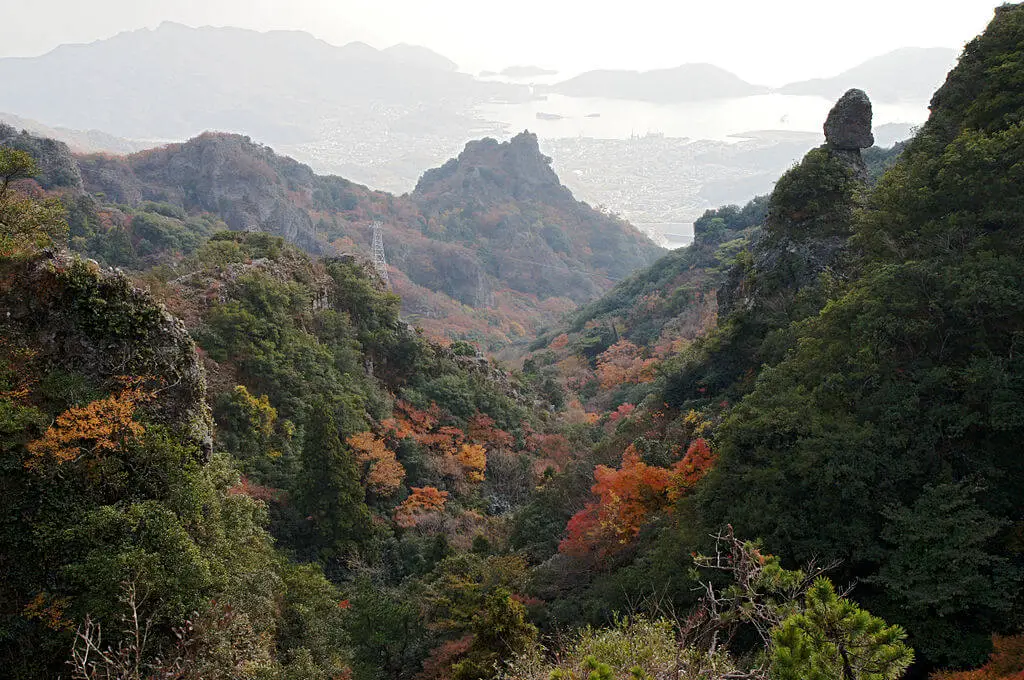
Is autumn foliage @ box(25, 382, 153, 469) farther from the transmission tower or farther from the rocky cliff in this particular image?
the transmission tower

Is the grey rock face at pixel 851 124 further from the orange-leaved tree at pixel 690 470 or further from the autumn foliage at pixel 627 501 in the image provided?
the orange-leaved tree at pixel 690 470

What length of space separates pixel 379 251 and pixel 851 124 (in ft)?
280

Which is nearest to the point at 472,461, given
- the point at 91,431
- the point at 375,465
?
the point at 375,465

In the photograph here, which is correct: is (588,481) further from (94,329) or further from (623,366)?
(623,366)

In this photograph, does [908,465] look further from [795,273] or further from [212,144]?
[212,144]

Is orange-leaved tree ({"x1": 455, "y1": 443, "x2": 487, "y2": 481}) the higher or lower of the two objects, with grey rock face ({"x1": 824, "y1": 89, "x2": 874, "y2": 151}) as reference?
lower

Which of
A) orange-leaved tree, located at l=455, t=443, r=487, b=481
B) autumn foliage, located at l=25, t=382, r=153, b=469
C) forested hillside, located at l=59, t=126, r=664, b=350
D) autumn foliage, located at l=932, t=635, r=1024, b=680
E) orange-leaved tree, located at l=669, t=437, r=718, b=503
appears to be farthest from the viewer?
forested hillside, located at l=59, t=126, r=664, b=350

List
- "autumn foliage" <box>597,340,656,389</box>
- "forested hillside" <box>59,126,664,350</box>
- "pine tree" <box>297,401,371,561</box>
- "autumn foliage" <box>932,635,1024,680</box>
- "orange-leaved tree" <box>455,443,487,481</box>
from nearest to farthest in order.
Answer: "autumn foliage" <box>932,635,1024,680</box> → "pine tree" <box>297,401,371,561</box> → "orange-leaved tree" <box>455,443,487,481</box> → "autumn foliage" <box>597,340,656,389</box> → "forested hillside" <box>59,126,664,350</box>

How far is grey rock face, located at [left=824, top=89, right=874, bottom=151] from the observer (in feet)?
92.4

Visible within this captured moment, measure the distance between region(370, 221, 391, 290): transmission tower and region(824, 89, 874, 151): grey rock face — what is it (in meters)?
71.6

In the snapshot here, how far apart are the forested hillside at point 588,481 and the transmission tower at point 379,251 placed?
209ft

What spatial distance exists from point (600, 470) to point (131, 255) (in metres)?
50.1

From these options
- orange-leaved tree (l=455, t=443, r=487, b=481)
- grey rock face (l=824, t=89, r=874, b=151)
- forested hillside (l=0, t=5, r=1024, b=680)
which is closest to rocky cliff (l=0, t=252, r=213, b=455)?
forested hillside (l=0, t=5, r=1024, b=680)

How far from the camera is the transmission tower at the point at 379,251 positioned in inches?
3821
